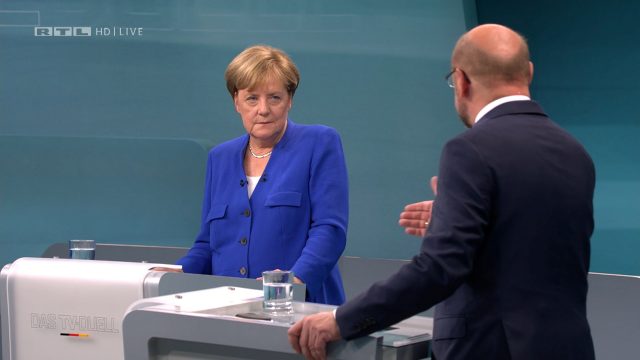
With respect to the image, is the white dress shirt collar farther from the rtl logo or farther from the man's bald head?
the rtl logo

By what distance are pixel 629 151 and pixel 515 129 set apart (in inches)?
122

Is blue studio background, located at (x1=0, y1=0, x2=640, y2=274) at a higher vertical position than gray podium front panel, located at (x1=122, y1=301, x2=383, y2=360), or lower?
higher

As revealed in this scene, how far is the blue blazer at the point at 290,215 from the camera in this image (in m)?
2.72

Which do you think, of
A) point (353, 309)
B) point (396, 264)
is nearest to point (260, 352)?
point (353, 309)

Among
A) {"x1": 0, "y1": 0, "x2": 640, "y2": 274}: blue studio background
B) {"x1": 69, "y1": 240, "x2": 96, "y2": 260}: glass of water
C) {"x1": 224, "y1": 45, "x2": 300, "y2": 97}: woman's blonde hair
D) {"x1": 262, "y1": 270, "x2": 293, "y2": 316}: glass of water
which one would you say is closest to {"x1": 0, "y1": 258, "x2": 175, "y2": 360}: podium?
{"x1": 69, "y1": 240, "x2": 96, "y2": 260}: glass of water

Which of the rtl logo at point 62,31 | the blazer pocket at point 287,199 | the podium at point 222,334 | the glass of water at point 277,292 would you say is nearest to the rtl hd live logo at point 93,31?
the rtl logo at point 62,31

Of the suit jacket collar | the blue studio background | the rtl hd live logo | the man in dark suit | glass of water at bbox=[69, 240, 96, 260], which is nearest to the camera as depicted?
the man in dark suit

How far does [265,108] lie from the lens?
278cm

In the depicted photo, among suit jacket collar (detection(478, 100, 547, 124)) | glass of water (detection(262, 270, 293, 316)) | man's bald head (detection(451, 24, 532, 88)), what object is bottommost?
glass of water (detection(262, 270, 293, 316))

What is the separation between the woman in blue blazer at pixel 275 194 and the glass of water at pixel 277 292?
59 centimetres

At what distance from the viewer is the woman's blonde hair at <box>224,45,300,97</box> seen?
109 inches

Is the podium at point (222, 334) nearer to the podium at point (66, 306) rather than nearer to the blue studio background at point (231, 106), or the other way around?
the podium at point (66, 306)

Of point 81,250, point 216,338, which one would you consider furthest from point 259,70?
point 216,338

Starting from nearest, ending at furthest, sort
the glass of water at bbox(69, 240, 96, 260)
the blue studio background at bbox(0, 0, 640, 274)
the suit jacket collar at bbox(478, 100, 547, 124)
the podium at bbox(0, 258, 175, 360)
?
the suit jacket collar at bbox(478, 100, 547, 124) < the podium at bbox(0, 258, 175, 360) < the glass of water at bbox(69, 240, 96, 260) < the blue studio background at bbox(0, 0, 640, 274)
